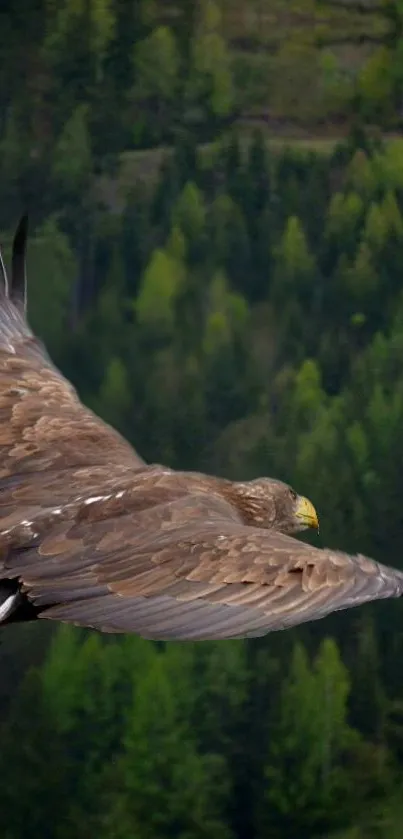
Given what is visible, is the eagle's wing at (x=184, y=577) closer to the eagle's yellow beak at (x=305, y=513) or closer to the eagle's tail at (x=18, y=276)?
the eagle's yellow beak at (x=305, y=513)

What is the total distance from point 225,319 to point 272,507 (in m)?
2.62

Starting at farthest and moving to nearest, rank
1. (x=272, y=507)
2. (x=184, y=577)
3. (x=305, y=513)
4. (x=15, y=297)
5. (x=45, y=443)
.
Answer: (x=15, y=297) → (x=305, y=513) → (x=272, y=507) → (x=45, y=443) → (x=184, y=577)

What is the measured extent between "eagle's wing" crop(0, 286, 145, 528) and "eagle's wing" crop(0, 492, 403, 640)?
331mm

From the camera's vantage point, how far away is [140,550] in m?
3.37

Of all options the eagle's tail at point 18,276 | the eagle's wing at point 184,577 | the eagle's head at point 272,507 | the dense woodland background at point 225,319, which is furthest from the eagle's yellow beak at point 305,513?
the dense woodland background at point 225,319

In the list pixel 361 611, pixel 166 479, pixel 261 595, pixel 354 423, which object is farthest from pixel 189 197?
pixel 261 595

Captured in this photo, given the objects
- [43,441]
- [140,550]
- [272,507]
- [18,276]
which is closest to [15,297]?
[18,276]

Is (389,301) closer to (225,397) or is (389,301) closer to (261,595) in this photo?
(225,397)

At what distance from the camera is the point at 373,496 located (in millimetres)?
6867

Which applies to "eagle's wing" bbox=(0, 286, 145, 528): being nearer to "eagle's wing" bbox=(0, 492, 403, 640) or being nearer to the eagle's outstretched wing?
the eagle's outstretched wing

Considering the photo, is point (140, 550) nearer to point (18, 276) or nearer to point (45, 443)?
point (45, 443)

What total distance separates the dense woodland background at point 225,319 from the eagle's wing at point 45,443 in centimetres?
212

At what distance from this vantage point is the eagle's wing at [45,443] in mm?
3959

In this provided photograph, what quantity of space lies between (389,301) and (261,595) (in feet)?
13.5
